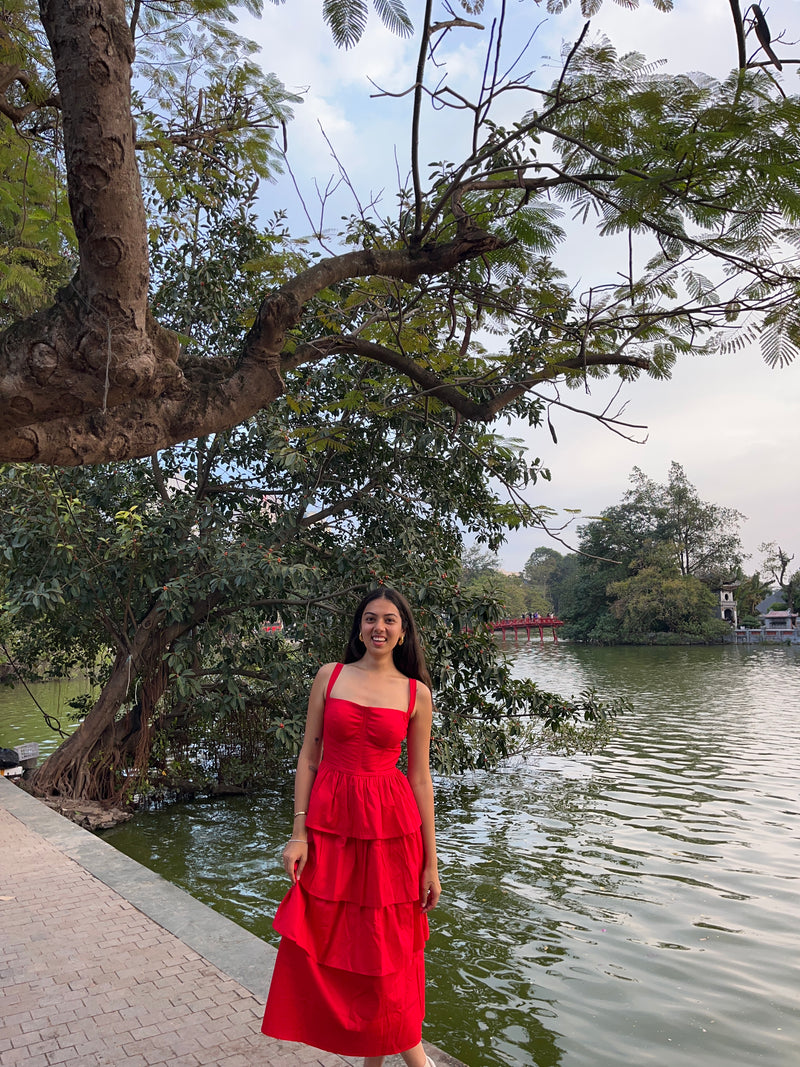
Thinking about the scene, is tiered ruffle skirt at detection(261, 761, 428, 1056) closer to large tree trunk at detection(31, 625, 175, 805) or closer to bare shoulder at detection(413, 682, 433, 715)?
bare shoulder at detection(413, 682, 433, 715)

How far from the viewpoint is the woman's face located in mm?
2820

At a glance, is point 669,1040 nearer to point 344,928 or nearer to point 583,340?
point 344,928

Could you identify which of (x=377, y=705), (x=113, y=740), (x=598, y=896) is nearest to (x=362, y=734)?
(x=377, y=705)

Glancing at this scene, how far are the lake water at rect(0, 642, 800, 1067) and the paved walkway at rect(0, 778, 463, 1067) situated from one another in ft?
4.01

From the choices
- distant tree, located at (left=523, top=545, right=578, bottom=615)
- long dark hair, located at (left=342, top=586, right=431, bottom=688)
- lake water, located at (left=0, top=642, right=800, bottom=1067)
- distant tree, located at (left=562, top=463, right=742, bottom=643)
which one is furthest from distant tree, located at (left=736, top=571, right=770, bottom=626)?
long dark hair, located at (left=342, top=586, right=431, bottom=688)

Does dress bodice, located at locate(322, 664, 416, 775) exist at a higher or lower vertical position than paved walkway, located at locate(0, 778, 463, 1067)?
higher

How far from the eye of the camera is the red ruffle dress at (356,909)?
248cm

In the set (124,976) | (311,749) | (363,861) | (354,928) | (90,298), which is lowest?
(124,976)

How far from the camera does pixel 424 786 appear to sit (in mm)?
2781

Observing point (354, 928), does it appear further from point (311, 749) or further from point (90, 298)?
point (90, 298)

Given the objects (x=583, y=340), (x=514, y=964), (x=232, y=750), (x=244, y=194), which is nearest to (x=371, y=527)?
(x=232, y=750)

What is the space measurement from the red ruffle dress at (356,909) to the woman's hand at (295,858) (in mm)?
23

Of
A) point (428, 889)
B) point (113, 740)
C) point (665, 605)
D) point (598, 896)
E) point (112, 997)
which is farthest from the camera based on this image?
point (665, 605)

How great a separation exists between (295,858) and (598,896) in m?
4.48
